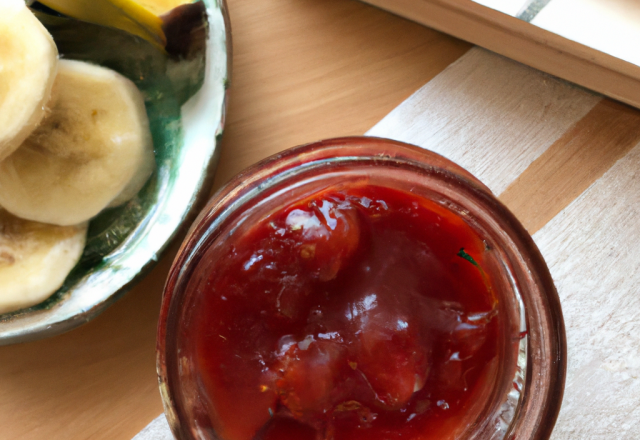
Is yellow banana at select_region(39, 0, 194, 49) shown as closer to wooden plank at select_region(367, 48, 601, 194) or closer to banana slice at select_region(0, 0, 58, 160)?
banana slice at select_region(0, 0, 58, 160)

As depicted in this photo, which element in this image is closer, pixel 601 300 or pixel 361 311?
pixel 361 311

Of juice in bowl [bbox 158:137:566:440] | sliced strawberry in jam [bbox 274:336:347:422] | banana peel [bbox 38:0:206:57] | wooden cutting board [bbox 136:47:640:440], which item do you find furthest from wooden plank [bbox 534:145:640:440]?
banana peel [bbox 38:0:206:57]

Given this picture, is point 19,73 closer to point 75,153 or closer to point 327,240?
point 75,153

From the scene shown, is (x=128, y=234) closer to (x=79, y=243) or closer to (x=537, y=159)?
(x=79, y=243)

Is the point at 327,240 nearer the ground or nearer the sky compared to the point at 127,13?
nearer the ground

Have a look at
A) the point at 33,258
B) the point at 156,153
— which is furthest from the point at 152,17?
the point at 33,258

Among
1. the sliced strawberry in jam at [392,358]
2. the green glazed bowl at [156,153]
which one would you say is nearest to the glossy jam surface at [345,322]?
the sliced strawberry in jam at [392,358]
